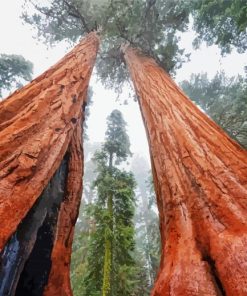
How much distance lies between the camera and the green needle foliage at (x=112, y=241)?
712 cm

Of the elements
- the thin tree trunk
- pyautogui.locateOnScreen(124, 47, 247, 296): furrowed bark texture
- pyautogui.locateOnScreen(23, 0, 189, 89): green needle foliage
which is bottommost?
pyautogui.locateOnScreen(124, 47, 247, 296): furrowed bark texture

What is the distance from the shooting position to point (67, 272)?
11.2 ft

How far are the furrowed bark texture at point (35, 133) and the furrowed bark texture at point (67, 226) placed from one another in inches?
4.5

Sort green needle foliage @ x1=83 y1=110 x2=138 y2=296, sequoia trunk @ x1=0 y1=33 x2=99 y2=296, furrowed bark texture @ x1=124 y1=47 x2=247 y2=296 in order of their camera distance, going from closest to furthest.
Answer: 1. furrowed bark texture @ x1=124 y1=47 x2=247 y2=296
2. sequoia trunk @ x1=0 y1=33 x2=99 y2=296
3. green needle foliage @ x1=83 y1=110 x2=138 y2=296

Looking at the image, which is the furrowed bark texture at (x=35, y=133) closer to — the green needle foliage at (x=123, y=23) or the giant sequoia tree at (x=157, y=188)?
the giant sequoia tree at (x=157, y=188)

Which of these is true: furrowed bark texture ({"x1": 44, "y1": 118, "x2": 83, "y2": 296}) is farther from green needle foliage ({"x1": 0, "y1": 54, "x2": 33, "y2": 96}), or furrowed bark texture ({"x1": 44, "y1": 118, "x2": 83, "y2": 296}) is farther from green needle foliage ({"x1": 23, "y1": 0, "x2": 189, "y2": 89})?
green needle foliage ({"x1": 0, "y1": 54, "x2": 33, "y2": 96})


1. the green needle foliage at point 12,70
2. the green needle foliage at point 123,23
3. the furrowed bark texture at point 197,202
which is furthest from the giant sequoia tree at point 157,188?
the green needle foliage at point 12,70

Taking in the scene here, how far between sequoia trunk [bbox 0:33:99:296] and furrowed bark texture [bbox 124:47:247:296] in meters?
1.09

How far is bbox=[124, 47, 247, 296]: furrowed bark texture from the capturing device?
6.46ft

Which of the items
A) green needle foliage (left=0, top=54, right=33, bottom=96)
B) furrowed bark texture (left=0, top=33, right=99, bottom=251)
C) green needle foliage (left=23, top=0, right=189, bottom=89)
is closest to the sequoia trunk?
furrowed bark texture (left=0, top=33, right=99, bottom=251)

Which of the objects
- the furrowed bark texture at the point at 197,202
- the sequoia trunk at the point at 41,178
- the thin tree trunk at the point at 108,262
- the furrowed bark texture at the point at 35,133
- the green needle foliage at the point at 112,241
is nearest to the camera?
the furrowed bark texture at the point at 197,202

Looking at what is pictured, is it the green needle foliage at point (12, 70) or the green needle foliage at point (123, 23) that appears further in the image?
the green needle foliage at point (12, 70)

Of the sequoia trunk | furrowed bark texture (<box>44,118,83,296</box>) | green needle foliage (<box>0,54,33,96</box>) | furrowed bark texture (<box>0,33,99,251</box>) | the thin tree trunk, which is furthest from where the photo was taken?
green needle foliage (<box>0,54,33,96</box>)

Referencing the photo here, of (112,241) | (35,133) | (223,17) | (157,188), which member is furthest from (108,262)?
(223,17)
